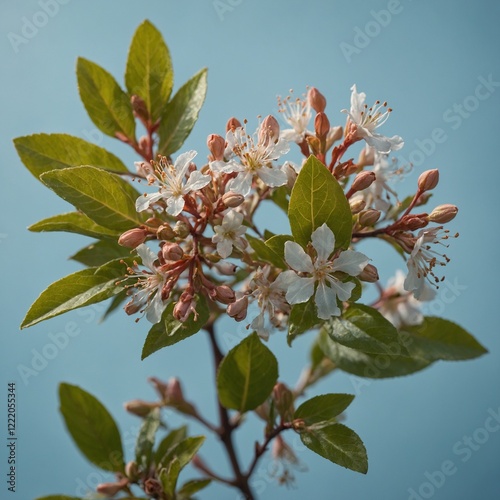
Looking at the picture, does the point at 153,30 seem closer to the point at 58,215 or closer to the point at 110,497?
the point at 58,215

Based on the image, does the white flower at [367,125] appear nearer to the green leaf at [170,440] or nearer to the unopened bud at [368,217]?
the unopened bud at [368,217]

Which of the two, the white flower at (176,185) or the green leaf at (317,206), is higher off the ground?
the white flower at (176,185)

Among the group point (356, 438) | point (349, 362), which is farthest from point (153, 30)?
point (356, 438)

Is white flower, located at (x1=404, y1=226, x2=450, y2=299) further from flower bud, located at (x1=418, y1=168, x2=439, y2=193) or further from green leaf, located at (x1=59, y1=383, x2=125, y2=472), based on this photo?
green leaf, located at (x1=59, y1=383, x2=125, y2=472)

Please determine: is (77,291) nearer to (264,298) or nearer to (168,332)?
(168,332)

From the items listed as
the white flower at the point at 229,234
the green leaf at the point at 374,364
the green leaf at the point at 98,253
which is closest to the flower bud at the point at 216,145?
the white flower at the point at 229,234

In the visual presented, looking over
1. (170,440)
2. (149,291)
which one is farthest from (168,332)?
(170,440)
